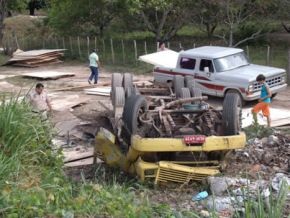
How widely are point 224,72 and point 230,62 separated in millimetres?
606

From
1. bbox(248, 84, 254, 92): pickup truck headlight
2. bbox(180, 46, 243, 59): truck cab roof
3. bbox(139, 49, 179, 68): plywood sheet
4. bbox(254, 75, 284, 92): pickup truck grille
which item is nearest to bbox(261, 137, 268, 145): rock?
bbox(248, 84, 254, 92): pickup truck headlight

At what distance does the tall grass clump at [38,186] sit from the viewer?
5043mm

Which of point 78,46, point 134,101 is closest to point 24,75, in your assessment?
point 78,46

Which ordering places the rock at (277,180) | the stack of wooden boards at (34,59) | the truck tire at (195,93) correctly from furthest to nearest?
the stack of wooden boards at (34,59)
the truck tire at (195,93)
the rock at (277,180)

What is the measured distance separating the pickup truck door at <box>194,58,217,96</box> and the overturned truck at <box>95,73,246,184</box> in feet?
20.4

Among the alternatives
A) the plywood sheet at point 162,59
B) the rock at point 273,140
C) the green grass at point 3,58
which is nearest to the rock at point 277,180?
the rock at point 273,140

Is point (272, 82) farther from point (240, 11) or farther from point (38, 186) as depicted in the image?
point (38, 186)

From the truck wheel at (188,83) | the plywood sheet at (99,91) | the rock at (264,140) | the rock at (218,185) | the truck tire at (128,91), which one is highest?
the truck wheel at (188,83)

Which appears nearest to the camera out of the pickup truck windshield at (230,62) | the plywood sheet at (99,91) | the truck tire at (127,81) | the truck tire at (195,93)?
the truck tire at (195,93)

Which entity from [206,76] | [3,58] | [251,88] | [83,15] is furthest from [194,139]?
[3,58]

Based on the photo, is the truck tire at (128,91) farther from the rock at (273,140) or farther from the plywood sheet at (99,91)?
the plywood sheet at (99,91)

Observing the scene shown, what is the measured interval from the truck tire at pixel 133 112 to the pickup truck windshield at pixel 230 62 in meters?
7.24

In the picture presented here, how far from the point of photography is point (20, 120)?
7078mm

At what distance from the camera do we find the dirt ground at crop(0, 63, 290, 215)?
8.83 m
